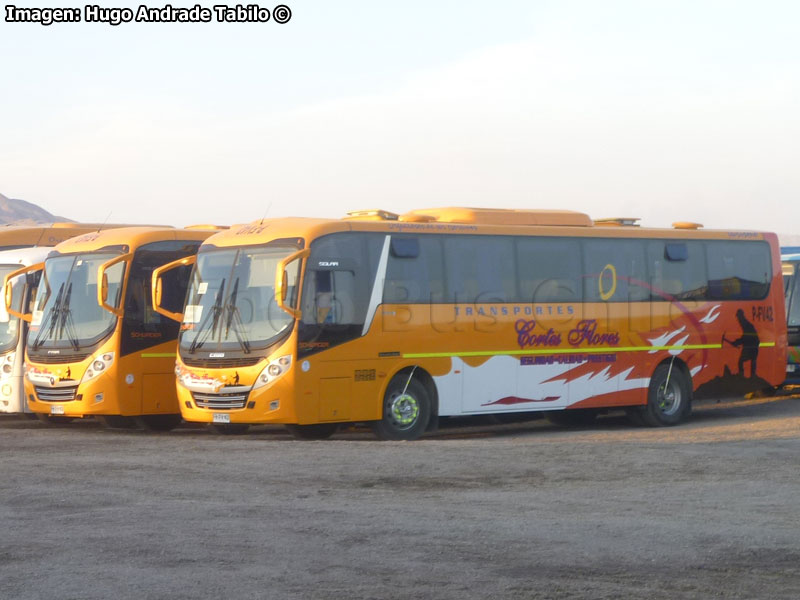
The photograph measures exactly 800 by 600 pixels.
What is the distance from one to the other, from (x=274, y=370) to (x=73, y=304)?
4.33m

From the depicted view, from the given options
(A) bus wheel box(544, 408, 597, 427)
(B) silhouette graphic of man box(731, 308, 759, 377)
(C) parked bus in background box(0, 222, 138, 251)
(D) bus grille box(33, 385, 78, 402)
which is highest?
(C) parked bus in background box(0, 222, 138, 251)

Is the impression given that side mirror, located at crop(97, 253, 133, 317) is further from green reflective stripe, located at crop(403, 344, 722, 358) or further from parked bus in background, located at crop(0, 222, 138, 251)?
parked bus in background, located at crop(0, 222, 138, 251)

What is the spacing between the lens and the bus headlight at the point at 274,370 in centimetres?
1730

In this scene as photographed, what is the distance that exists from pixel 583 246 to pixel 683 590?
1319cm

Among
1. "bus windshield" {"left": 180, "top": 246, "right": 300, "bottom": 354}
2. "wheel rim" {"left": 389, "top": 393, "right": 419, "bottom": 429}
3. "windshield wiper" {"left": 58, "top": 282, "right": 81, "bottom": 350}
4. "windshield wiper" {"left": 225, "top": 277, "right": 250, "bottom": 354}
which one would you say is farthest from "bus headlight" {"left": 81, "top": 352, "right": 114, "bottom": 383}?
"wheel rim" {"left": 389, "top": 393, "right": 419, "bottom": 429}

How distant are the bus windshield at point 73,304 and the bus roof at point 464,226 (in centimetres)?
210

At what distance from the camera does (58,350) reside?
19984 millimetres

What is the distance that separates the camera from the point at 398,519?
34.8 ft

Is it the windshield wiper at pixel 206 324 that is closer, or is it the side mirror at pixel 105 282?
the windshield wiper at pixel 206 324

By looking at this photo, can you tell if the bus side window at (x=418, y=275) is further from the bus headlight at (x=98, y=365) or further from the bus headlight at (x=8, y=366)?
the bus headlight at (x=8, y=366)

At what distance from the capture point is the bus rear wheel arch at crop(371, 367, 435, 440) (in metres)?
18.5

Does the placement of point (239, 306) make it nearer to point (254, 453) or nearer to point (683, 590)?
point (254, 453)

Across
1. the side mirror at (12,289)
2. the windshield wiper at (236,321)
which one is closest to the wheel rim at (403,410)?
the windshield wiper at (236,321)

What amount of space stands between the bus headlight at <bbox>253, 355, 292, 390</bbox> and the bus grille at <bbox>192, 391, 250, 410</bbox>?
0.27 metres
